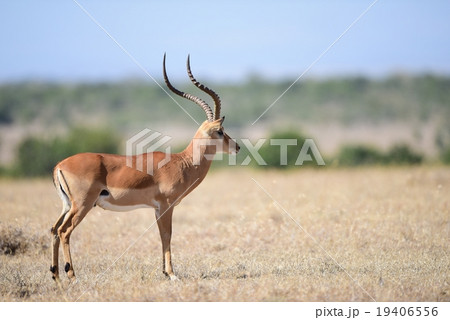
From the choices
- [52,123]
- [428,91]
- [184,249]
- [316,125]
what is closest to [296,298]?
[184,249]

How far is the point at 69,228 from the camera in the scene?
27.5ft

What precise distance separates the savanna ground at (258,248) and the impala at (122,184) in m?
0.66

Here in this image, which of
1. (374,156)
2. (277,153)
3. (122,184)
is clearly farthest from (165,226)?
(374,156)

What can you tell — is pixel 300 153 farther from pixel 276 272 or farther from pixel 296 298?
pixel 296 298

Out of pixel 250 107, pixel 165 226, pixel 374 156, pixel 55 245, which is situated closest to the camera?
pixel 55 245

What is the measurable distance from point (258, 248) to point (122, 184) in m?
3.10

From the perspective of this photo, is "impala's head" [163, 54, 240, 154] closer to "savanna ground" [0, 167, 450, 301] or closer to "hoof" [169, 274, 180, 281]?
Answer: "savanna ground" [0, 167, 450, 301]

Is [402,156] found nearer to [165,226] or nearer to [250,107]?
[165,226]

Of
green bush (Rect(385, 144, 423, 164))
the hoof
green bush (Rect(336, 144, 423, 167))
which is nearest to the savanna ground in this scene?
the hoof

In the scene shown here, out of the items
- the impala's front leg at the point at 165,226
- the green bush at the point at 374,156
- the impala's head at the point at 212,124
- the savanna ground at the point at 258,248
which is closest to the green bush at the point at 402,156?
the green bush at the point at 374,156

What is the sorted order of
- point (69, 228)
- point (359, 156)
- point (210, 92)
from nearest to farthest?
1. point (69, 228)
2. point (210, 92)
3. point (359, 156)

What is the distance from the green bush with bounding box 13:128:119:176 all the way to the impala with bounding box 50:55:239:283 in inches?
706

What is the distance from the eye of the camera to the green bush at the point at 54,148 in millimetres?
27234

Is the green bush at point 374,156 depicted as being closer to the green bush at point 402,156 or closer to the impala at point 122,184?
the green bush at point 402,156
